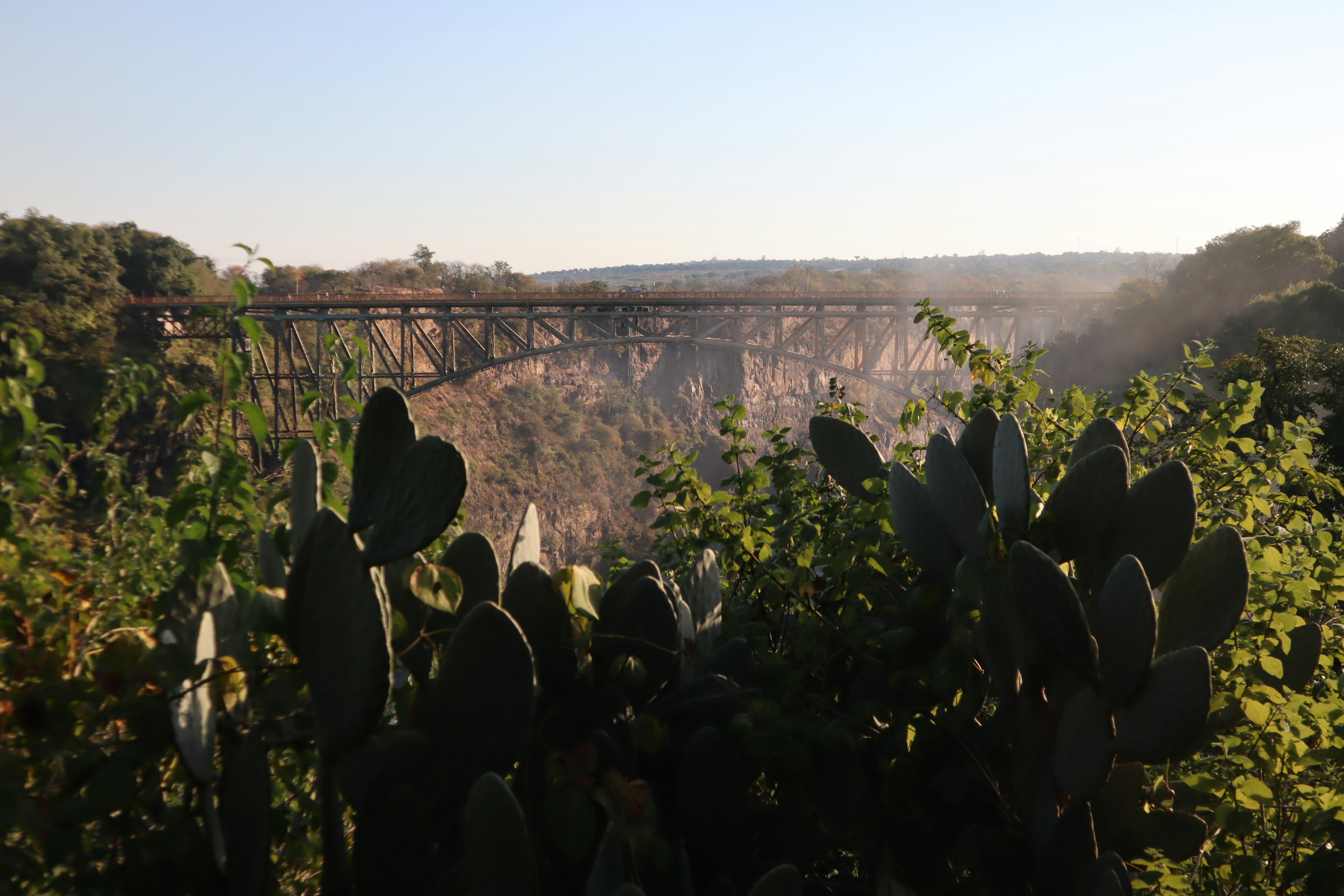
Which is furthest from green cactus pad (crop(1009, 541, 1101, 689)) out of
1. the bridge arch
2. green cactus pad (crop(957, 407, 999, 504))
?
the bridge arch

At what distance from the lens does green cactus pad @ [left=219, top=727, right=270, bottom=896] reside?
105 cm

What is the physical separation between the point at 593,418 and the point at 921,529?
3641cm

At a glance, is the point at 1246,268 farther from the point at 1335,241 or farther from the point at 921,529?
the point at 921,529

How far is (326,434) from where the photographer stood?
144 centimetres

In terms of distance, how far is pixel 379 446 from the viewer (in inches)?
43.8

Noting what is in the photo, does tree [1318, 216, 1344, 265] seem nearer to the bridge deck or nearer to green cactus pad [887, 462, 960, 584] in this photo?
the bridge deck

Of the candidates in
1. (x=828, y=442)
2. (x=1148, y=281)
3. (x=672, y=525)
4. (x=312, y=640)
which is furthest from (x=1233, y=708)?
(x=1148, y=281)

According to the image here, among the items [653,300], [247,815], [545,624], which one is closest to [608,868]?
[545,624]

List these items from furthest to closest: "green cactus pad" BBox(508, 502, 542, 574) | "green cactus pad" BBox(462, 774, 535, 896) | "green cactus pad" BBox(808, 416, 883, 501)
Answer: "green cactus pad" BBox(808, 416, 883, 501) < "green cactus pad" BBox(508, 502, 542, 574) < "green cactus pad" BBox(462, 774, 535, 896)

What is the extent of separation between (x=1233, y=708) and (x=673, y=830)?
3.18ft

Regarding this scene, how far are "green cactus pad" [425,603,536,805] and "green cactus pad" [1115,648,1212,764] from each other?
880 millimetres

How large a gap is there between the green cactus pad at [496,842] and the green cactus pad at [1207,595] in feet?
3.53

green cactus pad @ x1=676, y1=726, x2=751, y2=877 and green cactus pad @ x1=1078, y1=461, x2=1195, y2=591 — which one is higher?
green cactus pad @ x1=1078, y1=461, x2=1195, y2=591

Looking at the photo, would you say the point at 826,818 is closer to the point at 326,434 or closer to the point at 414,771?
the point at 414,771
